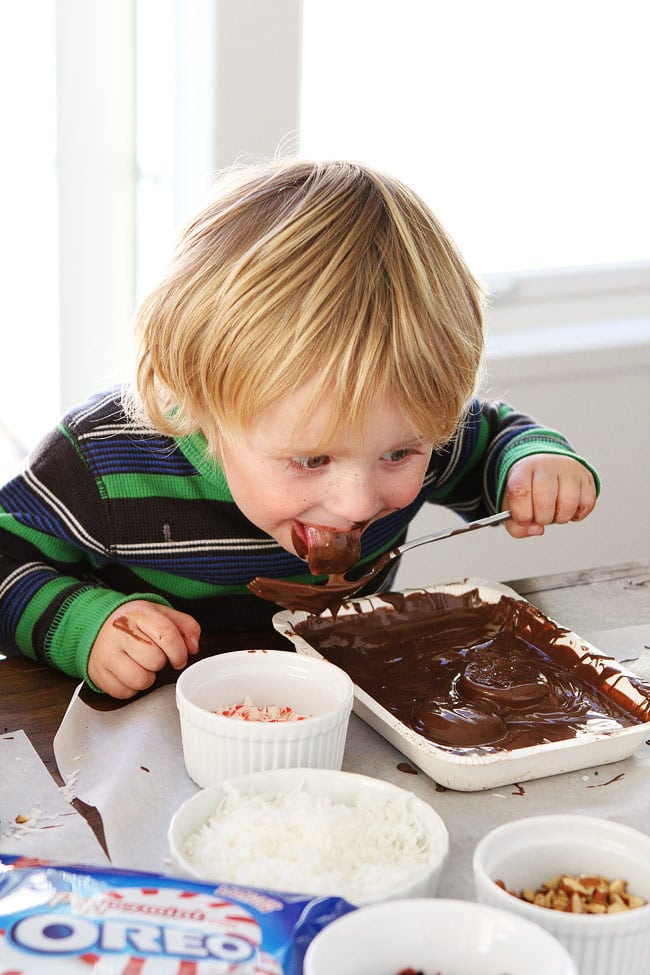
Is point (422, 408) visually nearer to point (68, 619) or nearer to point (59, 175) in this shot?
point (68, 619)

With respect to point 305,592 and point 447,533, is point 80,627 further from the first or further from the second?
point 447,533

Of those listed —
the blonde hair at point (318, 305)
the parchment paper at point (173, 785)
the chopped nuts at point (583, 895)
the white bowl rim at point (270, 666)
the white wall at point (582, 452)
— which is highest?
the blonde hair at point (318, 305)

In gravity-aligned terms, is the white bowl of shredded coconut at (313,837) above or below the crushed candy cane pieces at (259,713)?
above

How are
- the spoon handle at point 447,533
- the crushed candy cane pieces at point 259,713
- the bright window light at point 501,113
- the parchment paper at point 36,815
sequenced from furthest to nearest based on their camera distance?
the bright window light at point 501,113, the spoon handle at point 447,533, the crushed candy cane pieces at point 259,713, the parchment paper at point 36,815

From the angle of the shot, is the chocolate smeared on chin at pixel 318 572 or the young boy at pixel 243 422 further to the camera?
the chocolate smeared on chin at pixel 318 572

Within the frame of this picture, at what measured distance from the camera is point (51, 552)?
4.60 ft

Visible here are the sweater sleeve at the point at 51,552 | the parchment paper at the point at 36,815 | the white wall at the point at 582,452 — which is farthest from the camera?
the white wall at the point at 582,452

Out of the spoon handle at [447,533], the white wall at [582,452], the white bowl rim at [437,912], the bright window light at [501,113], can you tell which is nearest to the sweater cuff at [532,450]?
the spoon handle at [447,533]

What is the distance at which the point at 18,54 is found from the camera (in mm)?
2596

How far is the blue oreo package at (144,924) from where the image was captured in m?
0.66

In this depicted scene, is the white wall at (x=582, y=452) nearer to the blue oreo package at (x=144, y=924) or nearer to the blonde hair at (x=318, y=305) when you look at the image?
the blonde hair at (x=318, y=305)

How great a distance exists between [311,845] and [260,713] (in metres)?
0.23

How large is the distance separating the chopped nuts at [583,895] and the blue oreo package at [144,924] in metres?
0.15

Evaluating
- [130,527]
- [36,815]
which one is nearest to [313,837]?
[36,815]
